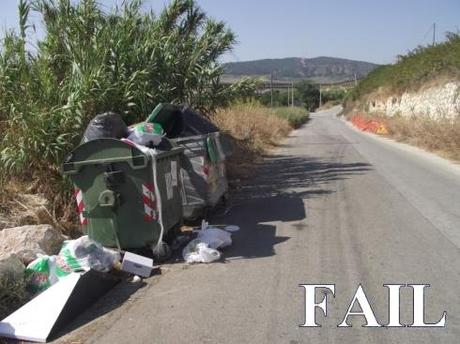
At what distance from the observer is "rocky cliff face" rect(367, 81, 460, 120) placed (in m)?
25.0

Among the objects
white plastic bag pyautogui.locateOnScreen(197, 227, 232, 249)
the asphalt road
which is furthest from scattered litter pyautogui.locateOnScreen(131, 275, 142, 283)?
white plastic bag pyautogui.locateOnScreen(197, 227, 232, 249)

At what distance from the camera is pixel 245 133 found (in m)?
→ 20.8

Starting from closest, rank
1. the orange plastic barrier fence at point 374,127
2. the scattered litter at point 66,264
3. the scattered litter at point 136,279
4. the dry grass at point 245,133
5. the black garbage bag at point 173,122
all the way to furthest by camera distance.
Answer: the scattered litter at point 66,264
the scattered litter at point 136,279
the black garbage bag at point 173,122
the dry grass at point 245,133
the orange plastic barrier fence at point 374,127

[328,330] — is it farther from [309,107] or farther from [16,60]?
[309,107]

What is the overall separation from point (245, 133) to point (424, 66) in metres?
16.6

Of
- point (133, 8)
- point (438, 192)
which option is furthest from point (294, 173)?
point (133, 8)

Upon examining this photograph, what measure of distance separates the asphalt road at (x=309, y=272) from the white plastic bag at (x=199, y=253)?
144mm

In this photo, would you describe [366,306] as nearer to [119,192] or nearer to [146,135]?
[119,192]

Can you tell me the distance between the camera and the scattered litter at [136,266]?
6004 mm

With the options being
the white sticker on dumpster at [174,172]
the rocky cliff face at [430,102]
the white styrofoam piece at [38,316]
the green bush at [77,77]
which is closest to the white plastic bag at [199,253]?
the white sticker on dumpster at [174,172]

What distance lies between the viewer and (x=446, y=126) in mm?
19469

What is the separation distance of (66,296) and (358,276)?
8.98ft

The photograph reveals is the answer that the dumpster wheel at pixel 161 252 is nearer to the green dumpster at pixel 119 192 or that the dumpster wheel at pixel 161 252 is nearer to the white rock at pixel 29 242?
the green dumpster at pixel 119 192

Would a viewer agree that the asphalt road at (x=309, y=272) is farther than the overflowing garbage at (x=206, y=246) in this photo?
No
